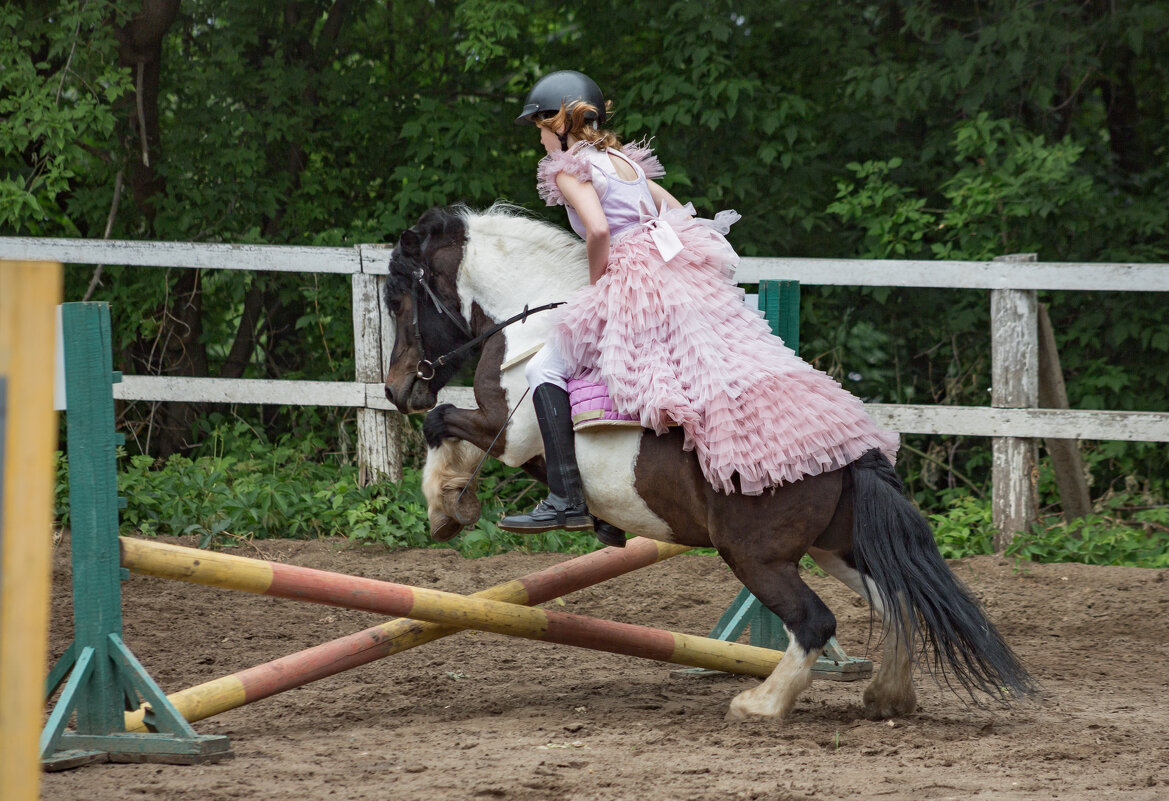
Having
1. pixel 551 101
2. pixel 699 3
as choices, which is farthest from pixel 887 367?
pixel 551 101

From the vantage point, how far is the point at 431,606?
3.78 m

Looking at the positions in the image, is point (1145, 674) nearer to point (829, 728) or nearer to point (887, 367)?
point (829, 728)

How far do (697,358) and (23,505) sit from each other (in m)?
2.25

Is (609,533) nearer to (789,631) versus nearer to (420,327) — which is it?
(789,631)

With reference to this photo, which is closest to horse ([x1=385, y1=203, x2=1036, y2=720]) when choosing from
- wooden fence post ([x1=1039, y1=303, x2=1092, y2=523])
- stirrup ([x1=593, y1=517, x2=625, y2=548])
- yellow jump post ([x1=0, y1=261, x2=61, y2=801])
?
stirrup ([x1=593, y1=517, x2=625, y2=548])

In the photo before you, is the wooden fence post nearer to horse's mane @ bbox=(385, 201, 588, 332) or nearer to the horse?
the horse

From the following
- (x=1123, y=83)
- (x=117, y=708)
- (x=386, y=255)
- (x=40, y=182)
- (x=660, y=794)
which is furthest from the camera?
(x=1123, y=83)

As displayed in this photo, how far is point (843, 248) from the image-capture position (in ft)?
28.5

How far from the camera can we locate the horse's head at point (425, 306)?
445cm

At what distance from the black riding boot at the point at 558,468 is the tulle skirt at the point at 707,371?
138mm

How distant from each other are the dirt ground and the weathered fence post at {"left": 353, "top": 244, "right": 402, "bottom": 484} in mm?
736

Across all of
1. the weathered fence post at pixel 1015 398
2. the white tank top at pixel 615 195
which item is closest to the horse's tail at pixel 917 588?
the white tank top at pixel 615 195

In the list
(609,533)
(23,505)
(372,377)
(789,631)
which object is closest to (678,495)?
(609,533)

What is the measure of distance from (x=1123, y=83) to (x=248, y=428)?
7.35 meters
